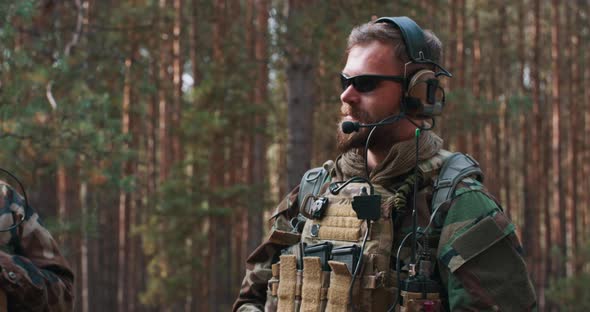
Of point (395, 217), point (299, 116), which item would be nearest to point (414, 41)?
point (395, 217)

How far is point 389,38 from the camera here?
2.66 metres

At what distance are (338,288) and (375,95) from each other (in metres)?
0.68

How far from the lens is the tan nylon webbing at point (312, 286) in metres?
2.63

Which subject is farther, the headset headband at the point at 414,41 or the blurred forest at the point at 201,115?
the blurred forest at the point at 201,115

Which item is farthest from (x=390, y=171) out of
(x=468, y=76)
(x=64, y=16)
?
(x=468, y=76)

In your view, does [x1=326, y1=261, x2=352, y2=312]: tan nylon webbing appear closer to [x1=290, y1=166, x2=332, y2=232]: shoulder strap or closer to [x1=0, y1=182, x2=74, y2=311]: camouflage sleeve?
[x1=290, y1=166, x2=332, y2=232]: shoulder strap

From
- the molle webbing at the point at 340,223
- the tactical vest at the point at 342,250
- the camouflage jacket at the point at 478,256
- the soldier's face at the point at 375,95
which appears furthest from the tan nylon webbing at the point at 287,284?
the soldier's face at the point at 375,95

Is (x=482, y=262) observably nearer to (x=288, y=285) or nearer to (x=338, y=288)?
(x=338, y=288)

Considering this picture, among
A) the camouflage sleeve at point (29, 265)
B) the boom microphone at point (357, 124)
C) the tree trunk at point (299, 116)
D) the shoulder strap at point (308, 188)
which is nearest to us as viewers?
the boom microphone at point (357, 124)

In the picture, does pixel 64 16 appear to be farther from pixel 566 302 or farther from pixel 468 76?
pixel 468 76

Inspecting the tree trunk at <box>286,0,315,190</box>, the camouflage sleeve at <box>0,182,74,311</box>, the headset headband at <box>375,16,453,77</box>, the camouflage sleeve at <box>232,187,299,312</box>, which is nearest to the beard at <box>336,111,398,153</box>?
the headset headband at <box>375,16,453,77</box>

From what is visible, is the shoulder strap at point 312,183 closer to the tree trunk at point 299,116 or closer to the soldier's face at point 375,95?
the soldier's face at point 375,95

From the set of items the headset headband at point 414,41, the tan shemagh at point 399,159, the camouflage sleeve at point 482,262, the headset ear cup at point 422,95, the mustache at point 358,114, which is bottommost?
the camouflage sleeve at point 482,262

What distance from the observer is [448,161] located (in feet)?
8.48
